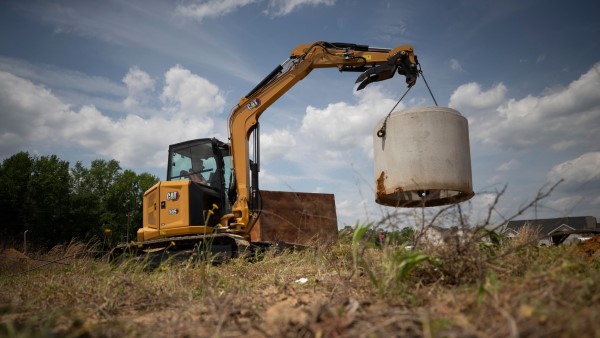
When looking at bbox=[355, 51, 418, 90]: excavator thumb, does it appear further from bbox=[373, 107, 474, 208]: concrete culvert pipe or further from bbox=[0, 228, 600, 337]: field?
bbox=[0, 228, 600, 337]: field

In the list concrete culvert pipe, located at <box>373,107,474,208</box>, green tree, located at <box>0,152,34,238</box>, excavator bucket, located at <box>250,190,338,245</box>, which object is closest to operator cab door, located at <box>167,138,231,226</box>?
excavator bucket, located at <box>250,190,338,245</box>

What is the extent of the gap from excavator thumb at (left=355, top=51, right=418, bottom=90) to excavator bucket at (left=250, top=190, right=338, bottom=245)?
4.61 meters

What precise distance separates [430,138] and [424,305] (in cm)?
263

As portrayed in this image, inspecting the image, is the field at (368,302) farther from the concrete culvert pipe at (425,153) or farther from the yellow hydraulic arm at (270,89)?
the yellow hydraulic arm at (270,89)

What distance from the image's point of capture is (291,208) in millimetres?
11914

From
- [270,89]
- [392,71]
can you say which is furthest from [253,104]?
[392,71]

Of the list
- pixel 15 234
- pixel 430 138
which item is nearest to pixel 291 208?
pixel 430 138

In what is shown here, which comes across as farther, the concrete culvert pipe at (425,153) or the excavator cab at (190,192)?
the excavator cab at (190,192)

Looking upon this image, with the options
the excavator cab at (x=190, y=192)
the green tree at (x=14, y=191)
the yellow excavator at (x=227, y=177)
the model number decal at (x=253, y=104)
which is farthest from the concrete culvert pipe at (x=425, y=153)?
the green tree at (x=14, y=191)

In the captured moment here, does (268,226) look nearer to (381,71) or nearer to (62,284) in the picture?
(381,71)

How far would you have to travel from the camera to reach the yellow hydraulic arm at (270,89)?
852 cm

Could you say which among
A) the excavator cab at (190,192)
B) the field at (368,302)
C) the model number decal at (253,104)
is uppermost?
the model number decal at (253,104)

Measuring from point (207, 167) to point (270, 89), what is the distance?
235 centimetres

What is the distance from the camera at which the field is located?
6.88 feet
